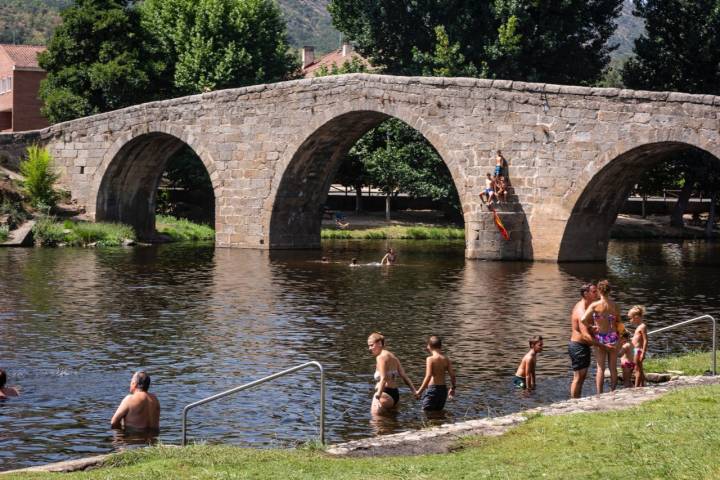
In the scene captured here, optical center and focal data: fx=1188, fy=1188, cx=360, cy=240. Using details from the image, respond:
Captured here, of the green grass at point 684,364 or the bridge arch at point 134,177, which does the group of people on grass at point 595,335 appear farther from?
the bridge arch at point 134,177

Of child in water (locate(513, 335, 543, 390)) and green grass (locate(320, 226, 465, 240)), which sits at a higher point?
green grass (locate(320, 226, 465, 240))

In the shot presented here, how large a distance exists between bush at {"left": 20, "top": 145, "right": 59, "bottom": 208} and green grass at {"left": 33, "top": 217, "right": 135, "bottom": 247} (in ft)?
→ 3.91

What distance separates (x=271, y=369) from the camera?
1758 centimetres

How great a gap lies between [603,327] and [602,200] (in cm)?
1994

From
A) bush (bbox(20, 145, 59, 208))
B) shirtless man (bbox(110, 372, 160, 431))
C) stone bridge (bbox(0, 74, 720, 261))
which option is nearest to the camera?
shirtless man (bbox(110, 372, 160, 431))

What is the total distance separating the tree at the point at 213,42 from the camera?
2077 inches

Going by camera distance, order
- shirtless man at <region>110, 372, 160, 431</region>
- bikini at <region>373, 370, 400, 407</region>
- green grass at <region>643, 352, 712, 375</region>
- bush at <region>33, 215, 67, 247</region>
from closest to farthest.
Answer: shirtless man at <region>110, 372, 160, 431</region>
bikini at <region>373, 370, 400, 407</region>
green grass at <region>643, 352, 712, 375</region>
bush at <region>33, 215, 67, 247</region>

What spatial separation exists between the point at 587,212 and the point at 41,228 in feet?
62.5

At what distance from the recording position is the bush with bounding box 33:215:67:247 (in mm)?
41344

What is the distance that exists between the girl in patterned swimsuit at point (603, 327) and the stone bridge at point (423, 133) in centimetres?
1610

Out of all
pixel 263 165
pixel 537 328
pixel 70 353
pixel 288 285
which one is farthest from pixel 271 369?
pixel 263 165

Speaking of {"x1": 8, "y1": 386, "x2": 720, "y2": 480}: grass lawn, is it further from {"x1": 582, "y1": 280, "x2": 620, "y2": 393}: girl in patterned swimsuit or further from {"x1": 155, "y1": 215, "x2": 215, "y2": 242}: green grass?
{"x1": 155, "y1": 215, "x2": 215, "y2": 242}: green grass

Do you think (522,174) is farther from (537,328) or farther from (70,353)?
(70,353)

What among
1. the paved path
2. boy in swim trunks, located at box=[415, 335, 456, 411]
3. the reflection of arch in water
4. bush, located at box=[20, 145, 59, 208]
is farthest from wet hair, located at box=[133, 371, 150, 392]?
bush, located at box=[20, 145, 59, 208]
